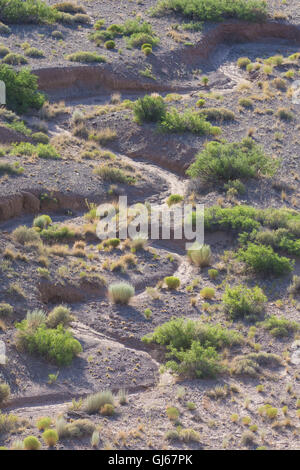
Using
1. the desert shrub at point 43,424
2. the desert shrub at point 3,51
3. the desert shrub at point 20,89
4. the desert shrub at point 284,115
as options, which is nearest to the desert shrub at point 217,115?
the desert shrub at point 284,115

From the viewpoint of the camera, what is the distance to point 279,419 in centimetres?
1797

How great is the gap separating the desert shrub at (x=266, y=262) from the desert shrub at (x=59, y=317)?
20.6 ft

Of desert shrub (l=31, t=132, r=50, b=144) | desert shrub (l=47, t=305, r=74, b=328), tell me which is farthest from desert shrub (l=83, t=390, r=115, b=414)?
desert shrub (l=31, t=132, r=50, b=144)

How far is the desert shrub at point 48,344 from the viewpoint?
19.6 meters

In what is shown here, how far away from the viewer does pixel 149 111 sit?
34688 mm

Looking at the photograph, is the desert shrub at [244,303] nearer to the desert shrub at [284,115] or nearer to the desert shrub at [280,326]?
the desert shrub at [280,326]

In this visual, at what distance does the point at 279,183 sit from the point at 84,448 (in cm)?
1666

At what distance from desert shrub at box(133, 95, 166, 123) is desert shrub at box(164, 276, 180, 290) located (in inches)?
484

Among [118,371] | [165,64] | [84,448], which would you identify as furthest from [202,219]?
[165,64]

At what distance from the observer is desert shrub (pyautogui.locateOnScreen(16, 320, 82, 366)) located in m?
19.6

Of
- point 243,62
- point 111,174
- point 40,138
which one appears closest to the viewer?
point 111,174

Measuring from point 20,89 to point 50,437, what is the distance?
21435mm

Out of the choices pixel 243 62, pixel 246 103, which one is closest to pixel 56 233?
pixel 246 103

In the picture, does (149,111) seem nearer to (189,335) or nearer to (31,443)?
(189,335)
